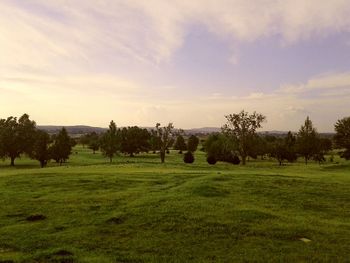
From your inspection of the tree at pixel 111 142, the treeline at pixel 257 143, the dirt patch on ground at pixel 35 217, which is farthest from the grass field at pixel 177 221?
the tree at pixel 111 142

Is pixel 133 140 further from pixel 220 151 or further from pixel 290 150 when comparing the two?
pixel 290 150

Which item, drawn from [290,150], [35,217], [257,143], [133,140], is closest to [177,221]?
[35,217]

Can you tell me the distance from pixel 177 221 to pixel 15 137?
75.3 meters

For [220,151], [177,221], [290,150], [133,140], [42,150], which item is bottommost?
[177,221]

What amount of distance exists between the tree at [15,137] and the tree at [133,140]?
32.8 meters

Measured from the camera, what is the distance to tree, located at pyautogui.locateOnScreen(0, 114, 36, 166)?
8722 centimetres

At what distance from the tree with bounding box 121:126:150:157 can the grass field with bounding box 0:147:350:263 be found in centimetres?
8767

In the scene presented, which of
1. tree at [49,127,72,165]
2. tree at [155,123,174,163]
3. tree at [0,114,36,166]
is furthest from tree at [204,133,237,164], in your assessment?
tree at [0,114,36,166]

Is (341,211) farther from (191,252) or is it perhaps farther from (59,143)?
(59,143)

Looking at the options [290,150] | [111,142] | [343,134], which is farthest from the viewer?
[290,150]

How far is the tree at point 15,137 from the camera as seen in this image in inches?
3434

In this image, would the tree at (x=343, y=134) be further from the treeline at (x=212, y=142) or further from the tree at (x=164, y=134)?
the tree at (x=164, y=134)

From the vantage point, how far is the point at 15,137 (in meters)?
87.9

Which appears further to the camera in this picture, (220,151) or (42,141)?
(220,151)
